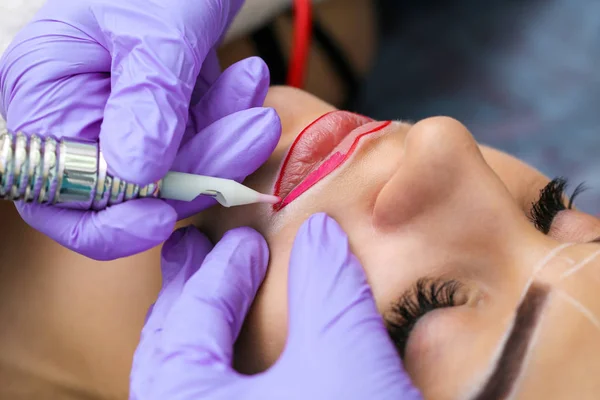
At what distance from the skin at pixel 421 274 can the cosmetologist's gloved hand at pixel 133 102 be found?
0.28 feet

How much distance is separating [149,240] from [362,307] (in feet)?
1.07

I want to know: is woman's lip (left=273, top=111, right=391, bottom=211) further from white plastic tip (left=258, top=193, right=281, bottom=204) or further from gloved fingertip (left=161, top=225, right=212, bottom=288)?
gloved fingertip (left=161, top=225, right=212, bottom=288)

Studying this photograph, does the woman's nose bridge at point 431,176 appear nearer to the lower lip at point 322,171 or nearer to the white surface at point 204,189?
the lower lip at point 322,171

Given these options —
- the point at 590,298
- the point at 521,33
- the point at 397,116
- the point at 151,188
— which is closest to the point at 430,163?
the point at 590,298

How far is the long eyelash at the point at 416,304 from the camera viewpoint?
785 mm

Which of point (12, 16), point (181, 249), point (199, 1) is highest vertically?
point (199, 1)

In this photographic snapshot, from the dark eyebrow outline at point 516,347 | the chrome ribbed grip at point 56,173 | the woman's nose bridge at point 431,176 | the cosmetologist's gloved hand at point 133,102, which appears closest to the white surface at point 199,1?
the cosmetologist's gloved hand at point 133,102

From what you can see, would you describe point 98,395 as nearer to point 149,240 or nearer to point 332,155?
point 149,240

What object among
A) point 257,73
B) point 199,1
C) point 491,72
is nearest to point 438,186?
point 257,73

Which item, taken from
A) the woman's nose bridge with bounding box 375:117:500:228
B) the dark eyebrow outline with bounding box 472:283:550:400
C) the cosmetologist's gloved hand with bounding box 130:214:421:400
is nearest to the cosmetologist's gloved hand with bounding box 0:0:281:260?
the cosmetologist's gloved hand with bounding box 130:214:421:400

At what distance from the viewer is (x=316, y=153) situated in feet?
2.97

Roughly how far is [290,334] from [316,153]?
288mm

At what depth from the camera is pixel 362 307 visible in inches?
30.4

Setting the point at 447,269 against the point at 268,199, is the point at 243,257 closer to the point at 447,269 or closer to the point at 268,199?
the point at 268,199
